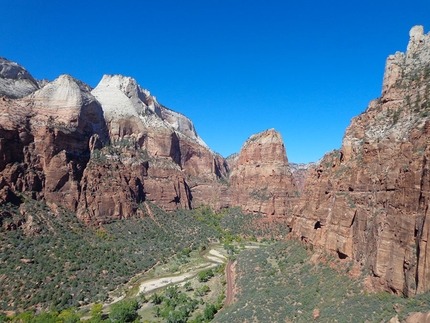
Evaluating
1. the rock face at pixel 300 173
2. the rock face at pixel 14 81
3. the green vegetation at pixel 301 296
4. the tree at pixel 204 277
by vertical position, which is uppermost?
the rock face at pixel 14 81

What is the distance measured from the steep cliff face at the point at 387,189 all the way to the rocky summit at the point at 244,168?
0.11 meters

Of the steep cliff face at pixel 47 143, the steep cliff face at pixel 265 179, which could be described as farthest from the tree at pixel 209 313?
the steep cliff face at pixel 265 179

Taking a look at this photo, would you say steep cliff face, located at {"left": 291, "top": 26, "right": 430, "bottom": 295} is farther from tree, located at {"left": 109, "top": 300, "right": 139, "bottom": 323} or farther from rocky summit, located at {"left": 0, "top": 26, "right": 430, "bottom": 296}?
tree, located at {"left": 109, "top": 300, "right": 139, "bottom": 323}

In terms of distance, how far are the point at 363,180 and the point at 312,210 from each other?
10.8m

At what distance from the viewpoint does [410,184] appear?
2289cm

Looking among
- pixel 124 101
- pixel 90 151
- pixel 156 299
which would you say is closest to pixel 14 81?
pixel 90 151

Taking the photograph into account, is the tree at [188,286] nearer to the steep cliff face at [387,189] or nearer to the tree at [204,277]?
the tree at [204,277]

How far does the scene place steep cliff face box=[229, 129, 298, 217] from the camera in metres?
88.6

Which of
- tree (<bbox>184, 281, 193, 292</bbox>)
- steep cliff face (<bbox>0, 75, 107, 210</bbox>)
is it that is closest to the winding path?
tree (<bbox>184, 281, 193, 292</bbox>)

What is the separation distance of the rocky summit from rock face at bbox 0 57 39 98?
32cm

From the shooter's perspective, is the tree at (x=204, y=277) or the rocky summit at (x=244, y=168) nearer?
the rocky summit at (x=244, y=168)

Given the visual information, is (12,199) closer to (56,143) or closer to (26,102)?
(56,143)

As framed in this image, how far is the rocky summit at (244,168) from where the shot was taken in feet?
78.7

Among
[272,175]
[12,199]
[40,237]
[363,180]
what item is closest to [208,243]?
[272,175]
